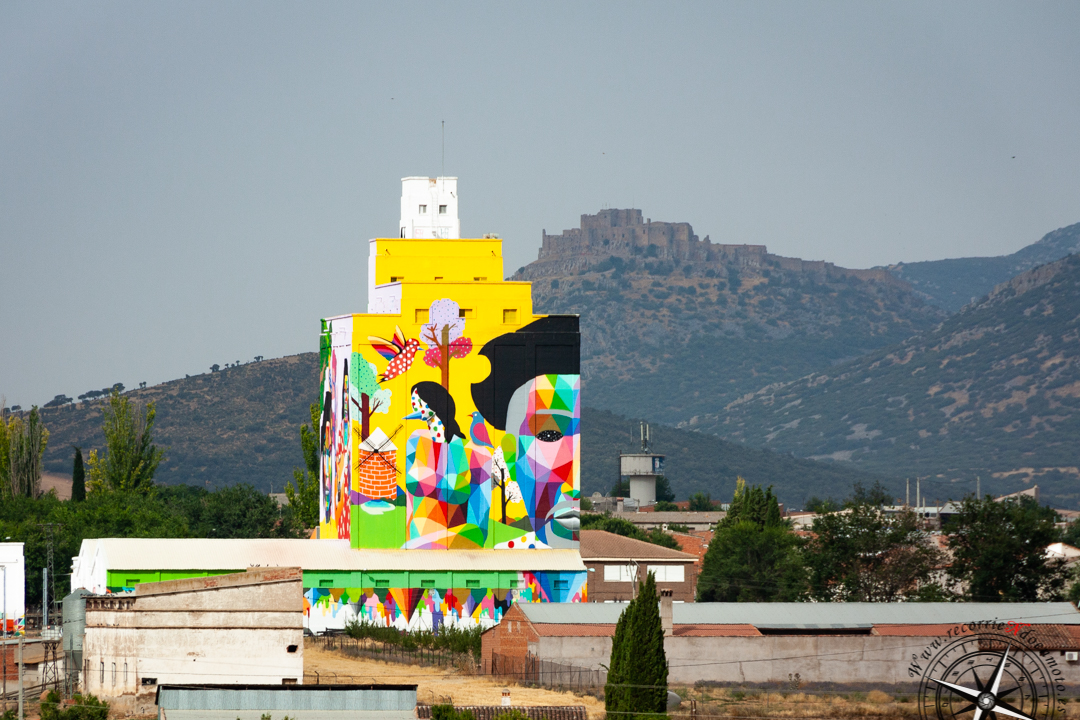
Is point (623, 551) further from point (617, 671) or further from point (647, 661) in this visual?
point (647, 661)

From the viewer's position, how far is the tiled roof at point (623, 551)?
3686 inches

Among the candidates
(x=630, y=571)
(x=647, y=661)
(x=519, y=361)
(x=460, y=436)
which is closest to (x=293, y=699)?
(x=647, y=661)

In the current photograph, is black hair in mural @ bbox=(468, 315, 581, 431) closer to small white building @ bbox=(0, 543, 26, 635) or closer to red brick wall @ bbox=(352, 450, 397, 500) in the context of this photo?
red brick wall @ bbox=(352, 450, 397, 500)

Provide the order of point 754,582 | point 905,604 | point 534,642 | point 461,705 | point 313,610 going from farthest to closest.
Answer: point 754,582
point 313,610
point 905,604
point 534,642
point 461,705

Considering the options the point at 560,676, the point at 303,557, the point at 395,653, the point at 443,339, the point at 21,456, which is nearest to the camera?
the point at 560,676

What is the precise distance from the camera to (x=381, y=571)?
75438mm

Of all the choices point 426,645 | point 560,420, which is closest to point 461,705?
point 426,645

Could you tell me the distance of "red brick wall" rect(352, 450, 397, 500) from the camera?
78.2m

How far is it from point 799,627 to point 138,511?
4727cm

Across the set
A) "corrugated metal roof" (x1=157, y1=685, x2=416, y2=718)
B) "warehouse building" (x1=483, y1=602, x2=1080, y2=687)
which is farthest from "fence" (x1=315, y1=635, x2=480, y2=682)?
"corrugated metal roof" (x1=157, y1=685, x2=416, y2=718)

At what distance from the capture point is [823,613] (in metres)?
67.2

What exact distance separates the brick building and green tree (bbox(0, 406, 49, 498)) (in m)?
40.1

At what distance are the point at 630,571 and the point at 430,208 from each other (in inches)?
945

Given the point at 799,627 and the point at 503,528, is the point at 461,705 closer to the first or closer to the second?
the point at 799,627
